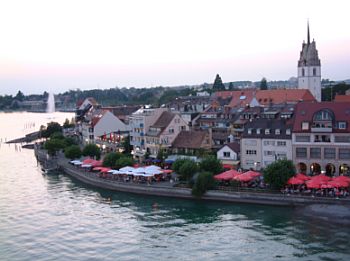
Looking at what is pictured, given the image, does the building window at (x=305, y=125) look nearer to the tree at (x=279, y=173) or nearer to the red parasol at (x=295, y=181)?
the tree at (x=279, y=173)

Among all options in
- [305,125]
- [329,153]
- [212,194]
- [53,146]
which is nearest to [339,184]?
[329,153]

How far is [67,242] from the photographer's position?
31297 millimetres

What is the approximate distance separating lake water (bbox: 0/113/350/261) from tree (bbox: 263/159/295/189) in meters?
2.37

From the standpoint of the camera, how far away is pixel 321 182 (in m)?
37.2

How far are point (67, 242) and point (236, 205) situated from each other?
13.9 metres

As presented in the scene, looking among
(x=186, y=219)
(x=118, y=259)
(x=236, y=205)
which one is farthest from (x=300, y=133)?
(x=118, y=259)

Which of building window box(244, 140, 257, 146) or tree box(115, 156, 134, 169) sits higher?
building window box(244, 140, 257, 146)

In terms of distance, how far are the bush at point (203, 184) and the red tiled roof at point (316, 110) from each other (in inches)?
367

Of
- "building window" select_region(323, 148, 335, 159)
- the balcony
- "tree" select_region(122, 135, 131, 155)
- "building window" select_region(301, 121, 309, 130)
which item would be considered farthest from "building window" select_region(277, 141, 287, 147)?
"tree" select_region(122, 135, 131, 155)

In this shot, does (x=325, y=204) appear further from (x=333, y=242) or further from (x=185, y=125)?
(x=185, y=125)

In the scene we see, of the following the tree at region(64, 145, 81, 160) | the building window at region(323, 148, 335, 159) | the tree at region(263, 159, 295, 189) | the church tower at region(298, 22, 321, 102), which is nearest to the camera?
the tree at region(263, 159, 295, 189)

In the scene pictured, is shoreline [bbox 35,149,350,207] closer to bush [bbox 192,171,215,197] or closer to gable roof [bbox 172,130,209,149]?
bush [bbox 192,171,215,197]

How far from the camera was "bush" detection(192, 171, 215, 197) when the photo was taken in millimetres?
40781

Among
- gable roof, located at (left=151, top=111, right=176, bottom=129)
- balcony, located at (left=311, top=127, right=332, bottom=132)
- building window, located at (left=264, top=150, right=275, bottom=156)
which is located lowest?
building window, located at (left=264, top=150, right=275, bottom=156)
